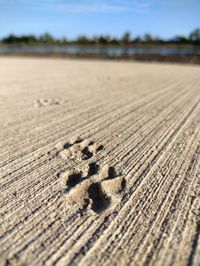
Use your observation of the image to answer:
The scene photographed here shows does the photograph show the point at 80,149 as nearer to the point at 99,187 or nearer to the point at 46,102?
the point at 99,187

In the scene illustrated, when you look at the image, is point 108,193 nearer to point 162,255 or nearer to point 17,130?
point 162,255

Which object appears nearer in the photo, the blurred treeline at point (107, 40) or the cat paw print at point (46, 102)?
the cat paw print at point (46, 102)

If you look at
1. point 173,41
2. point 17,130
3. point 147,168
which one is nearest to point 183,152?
point 147,168

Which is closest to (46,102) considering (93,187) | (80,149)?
(80,149)

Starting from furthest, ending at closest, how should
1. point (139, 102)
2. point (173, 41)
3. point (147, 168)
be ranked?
point (173, 41) < point (139, 102) < point (147, 168)

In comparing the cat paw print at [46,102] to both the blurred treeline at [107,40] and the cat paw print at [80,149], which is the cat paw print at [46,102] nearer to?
the cat paw print at [80,149]

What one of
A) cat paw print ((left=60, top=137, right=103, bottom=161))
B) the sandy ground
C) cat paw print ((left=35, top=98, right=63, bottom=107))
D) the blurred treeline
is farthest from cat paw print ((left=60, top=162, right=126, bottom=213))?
the blurred treeline

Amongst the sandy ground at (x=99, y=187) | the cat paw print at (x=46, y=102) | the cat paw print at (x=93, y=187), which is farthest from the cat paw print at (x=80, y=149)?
the cat paw print at (x=46, y=102)
